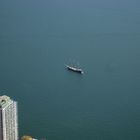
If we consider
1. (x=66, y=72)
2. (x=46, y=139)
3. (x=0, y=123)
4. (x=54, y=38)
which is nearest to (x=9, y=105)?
(x=0, y=123)

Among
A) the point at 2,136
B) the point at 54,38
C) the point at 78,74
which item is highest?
the point at 54,38

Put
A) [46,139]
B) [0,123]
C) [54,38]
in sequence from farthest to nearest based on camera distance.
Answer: [54,38]
[46,139]
[0,123]

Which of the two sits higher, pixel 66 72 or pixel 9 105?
pixel 66 72

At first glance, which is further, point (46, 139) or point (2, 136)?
point (46, 139)

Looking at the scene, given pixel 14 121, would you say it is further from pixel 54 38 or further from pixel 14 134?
pixel 54 38

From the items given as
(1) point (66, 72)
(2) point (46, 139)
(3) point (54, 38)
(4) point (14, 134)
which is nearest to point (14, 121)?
(4) point (14, 134)

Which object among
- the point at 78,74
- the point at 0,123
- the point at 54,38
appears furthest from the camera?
the point at 54,38
